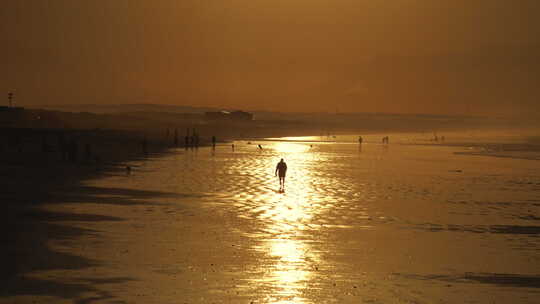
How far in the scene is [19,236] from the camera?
17.2m

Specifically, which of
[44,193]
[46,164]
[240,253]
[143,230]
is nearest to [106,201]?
[44,193]

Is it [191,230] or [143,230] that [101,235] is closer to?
[143,230]

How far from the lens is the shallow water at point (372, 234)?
1283cm

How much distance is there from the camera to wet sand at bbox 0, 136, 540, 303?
12.5 metres

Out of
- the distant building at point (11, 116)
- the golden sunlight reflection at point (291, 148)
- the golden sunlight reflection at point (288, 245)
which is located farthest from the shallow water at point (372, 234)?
the distant building at point (11, 116)

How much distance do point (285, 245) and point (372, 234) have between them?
11.1 ft

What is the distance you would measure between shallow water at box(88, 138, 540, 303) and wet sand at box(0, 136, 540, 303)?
5 cm

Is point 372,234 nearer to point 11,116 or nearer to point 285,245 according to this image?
point 285,245

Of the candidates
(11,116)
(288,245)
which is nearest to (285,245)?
(288,245)

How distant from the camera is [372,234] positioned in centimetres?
1919

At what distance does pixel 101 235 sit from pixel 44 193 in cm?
1023

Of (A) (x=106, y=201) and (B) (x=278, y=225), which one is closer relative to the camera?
(B) (x=278, y=225)

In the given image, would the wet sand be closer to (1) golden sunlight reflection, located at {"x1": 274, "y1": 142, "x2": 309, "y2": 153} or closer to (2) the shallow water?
(2) the shallow water

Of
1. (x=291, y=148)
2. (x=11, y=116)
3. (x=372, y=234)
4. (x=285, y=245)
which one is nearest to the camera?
(x=285, y=245)
